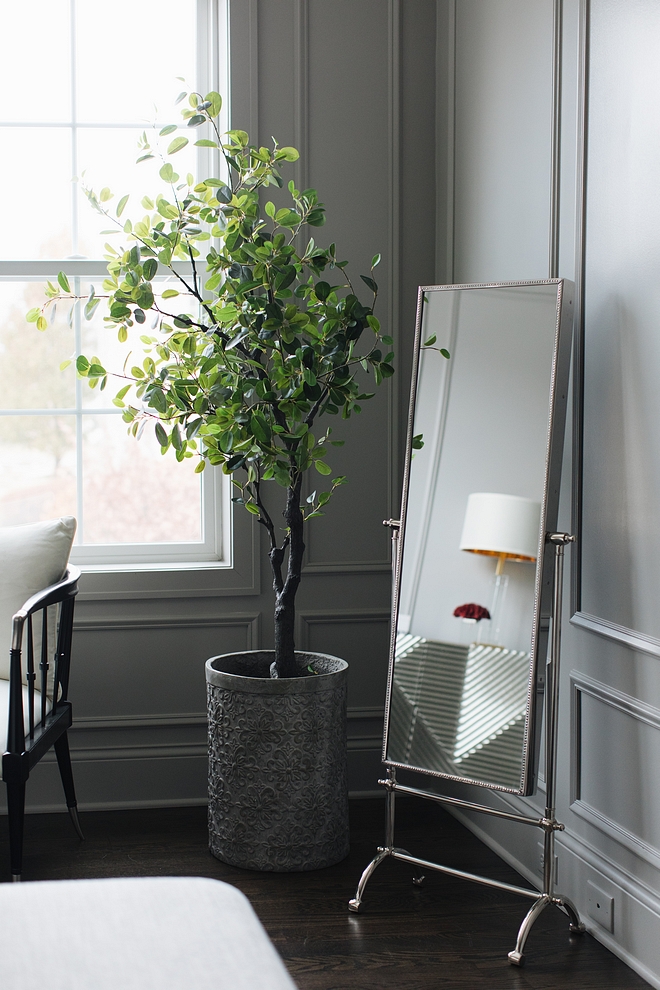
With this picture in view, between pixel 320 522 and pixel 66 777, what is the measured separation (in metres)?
1.14

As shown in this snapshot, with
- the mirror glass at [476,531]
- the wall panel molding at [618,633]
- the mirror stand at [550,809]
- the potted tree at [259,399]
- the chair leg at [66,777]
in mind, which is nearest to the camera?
the wall panel molding at [618,633]

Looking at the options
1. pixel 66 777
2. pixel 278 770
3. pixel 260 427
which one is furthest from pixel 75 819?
pixel 260 427

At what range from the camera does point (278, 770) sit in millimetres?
2465

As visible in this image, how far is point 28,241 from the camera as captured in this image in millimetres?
3109

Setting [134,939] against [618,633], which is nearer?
[134,939]

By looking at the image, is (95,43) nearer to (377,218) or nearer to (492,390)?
(377,218)

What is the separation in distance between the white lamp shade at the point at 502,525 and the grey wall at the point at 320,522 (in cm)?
88

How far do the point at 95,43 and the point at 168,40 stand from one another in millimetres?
247

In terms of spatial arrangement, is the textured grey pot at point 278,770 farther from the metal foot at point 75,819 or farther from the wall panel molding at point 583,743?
the wall panel molding at point 583,743

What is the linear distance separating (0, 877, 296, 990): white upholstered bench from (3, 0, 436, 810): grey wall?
2140 millimetres

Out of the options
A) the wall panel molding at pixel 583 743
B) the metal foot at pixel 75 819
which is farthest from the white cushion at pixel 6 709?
the wall panel molding at pixel 583 743

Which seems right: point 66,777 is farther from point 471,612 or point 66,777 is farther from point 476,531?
point 476,531

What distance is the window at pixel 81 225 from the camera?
10.2 ft

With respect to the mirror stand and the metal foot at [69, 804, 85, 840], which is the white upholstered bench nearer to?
the mirror stand
